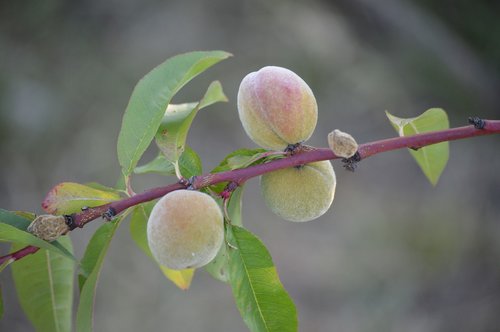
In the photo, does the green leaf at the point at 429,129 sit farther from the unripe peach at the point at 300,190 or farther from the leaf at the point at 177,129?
the leaf at the point at 177,129

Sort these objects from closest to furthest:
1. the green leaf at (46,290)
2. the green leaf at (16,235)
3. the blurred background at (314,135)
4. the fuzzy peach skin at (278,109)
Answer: the green leaf at (16,235)
the fuzzy peach skin at (278,109)
the green leaf at (46,290)
the blurred background at (314,135)

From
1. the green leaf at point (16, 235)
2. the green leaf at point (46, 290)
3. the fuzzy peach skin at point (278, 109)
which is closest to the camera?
the green leaf at point (16, 235)

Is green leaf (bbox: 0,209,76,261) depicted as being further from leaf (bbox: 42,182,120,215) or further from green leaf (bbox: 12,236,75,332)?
green leaf (bbox: 12,236,75,332)

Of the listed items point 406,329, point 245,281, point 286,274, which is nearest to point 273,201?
point 245,281

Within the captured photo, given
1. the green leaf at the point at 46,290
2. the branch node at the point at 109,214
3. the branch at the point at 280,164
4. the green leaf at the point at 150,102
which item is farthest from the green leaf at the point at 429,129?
the green leaf at the point at 46,290

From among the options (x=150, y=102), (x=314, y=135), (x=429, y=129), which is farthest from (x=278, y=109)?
(x=314, y=135)

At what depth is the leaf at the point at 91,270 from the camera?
2.56 feet

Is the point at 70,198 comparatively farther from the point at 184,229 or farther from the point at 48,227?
the point at 184,229

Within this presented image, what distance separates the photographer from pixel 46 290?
0.94 meters

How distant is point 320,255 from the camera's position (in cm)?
242

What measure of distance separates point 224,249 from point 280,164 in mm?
209

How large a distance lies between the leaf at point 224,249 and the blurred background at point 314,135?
138 cm

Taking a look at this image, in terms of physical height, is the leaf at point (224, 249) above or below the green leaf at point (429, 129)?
below

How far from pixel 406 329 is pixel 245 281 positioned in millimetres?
1817
